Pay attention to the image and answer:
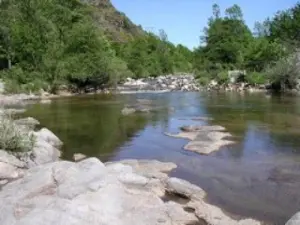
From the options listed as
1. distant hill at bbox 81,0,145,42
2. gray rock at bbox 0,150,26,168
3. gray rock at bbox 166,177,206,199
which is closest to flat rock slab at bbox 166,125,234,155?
gray rock at bbox 166,177,206,199

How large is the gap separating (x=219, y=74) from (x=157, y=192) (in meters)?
54.6

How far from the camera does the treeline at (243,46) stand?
6612cm

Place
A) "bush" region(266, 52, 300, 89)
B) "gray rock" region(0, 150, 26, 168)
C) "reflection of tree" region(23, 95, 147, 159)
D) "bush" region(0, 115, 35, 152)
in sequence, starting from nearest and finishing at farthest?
"gray rock" region(0, 150, 26, 168), "bush" region(0, 115, 35, 152), "reflection of tree" region(23, 95, 147, 159), "bush" region(266, 52, 300, 89)

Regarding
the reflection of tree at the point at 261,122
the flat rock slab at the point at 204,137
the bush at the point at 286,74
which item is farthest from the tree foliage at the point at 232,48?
the flat rock slab at the point at 204,137

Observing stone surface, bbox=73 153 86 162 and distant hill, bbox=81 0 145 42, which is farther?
distant hill, bbox=81 0 145 42

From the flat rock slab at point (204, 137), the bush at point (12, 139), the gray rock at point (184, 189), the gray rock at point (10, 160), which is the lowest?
the gray rock at point (184, 189)

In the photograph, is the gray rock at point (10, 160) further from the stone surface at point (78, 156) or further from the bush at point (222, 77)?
the bush at point (222, 77)

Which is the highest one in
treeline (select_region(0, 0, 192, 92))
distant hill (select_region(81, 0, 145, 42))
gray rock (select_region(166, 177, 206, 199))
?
distant hill (select_region(81, 0, 145, 42))

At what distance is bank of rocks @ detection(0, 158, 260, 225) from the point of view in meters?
8.70

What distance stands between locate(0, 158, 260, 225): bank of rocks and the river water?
1136 millimetres

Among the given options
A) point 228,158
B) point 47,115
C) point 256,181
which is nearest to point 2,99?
point 47,115

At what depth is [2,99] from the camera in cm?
4006

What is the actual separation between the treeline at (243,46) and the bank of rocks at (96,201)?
49599 mm

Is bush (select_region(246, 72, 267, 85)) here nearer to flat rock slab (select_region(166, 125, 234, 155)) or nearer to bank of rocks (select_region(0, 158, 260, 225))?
flat rock slab (select_region(166, 125, 234, 155))
